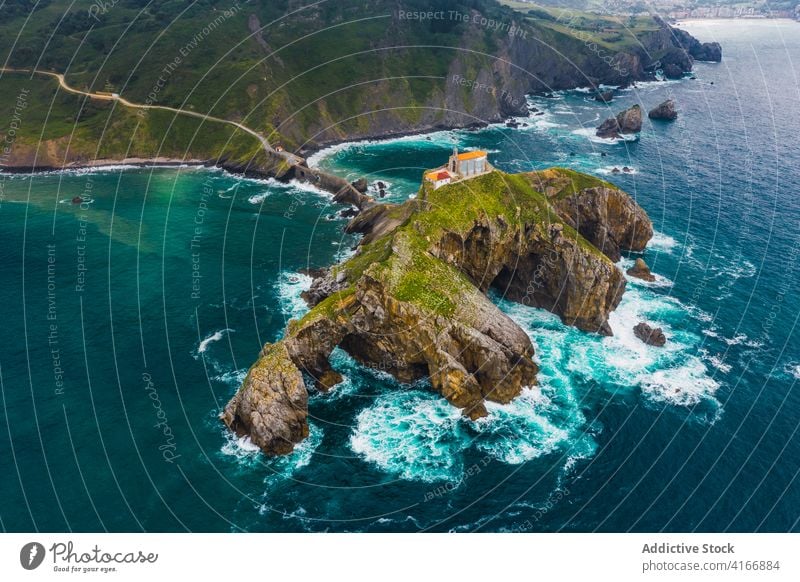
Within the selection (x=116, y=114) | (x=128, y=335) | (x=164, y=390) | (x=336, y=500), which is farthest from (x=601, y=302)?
(x=116, y=114)

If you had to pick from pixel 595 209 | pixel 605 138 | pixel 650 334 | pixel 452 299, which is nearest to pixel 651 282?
pixel 595 209

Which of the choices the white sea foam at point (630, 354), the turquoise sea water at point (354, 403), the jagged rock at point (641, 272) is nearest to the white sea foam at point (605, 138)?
the turquoise sea water at point (354, 403)

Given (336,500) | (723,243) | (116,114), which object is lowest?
(336,500)

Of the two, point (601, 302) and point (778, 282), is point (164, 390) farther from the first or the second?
point (778, 282)

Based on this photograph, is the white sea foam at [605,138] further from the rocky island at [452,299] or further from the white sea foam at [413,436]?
the white sea foam at [413,436]

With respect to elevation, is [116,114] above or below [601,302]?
above

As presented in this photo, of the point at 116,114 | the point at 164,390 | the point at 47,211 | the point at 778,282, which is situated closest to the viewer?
the point at 164,390

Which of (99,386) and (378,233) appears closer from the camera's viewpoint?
(99,386)
